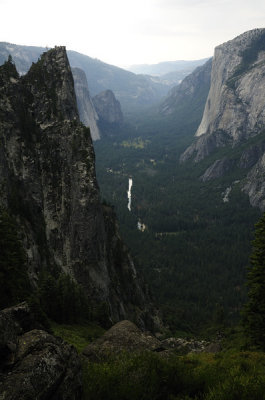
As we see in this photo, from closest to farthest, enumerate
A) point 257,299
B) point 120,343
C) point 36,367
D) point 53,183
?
1. point 36,367
2. point 120,343
3. point 257,299
4. point 53,183

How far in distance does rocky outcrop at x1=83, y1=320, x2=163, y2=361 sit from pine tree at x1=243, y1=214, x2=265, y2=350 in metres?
13.0

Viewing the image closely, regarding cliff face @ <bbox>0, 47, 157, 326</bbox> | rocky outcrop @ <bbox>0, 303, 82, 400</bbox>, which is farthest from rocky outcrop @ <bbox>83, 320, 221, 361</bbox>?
cliff face @ <bbox>0, 47, 157, 326</bbox>

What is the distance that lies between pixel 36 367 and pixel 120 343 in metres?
18.3

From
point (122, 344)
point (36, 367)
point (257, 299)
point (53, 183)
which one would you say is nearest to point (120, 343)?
point (122, 344)

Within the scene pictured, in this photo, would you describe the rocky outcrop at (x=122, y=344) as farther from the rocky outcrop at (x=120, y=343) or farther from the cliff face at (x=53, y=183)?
the cliff face at (x=53, y=183)

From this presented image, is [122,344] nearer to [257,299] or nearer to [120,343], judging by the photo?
[120,343]

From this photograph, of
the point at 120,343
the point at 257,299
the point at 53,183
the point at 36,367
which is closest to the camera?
the point at 36,367

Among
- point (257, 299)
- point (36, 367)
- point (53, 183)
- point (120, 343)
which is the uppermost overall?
point (36, 367)

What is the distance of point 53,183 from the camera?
78125mm

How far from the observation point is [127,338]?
107ft

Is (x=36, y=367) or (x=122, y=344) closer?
(x=36, y=367)

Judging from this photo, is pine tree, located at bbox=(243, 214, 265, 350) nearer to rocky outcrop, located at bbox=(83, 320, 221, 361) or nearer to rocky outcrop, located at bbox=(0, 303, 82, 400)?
rocky outcrop, located at bbox=(83, 320, 221, 361)

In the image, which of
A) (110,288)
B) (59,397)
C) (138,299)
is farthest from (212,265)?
(59,397)

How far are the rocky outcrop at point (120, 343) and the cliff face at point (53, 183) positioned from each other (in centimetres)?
3587
